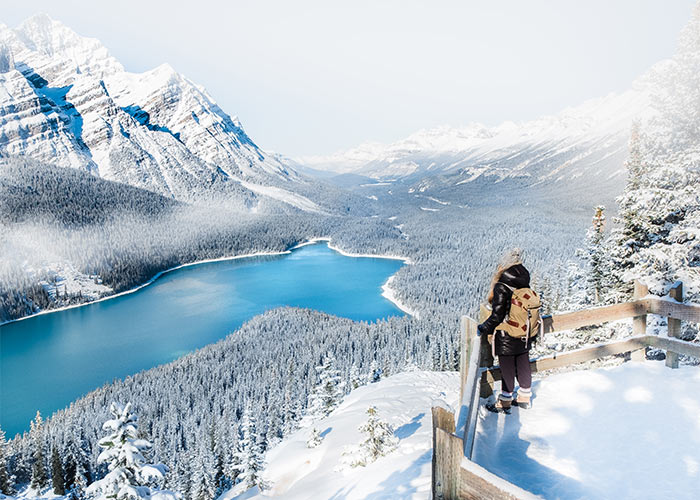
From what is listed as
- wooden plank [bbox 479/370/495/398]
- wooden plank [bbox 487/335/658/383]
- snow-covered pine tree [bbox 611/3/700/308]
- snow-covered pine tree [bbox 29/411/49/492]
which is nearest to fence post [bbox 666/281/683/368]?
wooden plank [bbox 487/335/658/383]

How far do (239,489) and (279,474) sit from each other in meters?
9.33

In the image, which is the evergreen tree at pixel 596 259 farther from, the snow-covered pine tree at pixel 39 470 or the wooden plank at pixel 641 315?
the snow-covered pine tree at pixel 39 470

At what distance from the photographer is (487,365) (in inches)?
257

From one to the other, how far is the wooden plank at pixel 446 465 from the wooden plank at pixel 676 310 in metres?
6.66

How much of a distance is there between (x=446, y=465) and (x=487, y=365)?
3.66m

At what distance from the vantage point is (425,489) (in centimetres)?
654

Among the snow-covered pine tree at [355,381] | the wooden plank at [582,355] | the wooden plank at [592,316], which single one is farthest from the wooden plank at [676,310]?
the snow-covered pine tree at [355,381]

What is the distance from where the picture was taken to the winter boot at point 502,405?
6402 millimetres

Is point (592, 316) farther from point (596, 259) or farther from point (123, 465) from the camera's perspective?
point (596, 259)

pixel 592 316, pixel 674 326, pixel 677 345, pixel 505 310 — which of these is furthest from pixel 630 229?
pixel 505 310

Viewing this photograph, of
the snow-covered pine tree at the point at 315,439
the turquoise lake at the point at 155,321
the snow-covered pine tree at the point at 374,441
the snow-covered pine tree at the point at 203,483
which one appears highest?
the snow-covered pine tree at the point at 374,441

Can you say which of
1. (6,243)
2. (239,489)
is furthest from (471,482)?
(6,243)

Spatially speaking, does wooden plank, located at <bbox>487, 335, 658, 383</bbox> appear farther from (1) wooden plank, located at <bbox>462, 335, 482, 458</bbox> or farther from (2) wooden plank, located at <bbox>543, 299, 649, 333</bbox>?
(1) wooden plank, located at <bbox>462, 335, 482, 458</bbox>

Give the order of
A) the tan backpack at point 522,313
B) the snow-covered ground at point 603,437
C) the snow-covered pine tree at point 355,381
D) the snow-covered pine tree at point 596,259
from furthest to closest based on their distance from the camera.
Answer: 1. the snow-covered pine tree at point 355,381
2. the snow-covered pine tree at point 596,259
3. the tan backpack at point 522,313
4. the snow-covered ground at point 603,437
